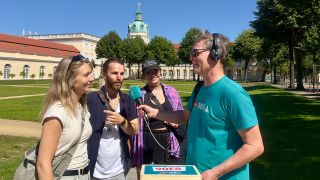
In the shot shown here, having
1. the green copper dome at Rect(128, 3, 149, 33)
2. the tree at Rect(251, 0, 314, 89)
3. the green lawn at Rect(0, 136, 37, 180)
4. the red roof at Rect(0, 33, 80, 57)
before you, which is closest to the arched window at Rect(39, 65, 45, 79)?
the red roof at Rect(0, 33, 80, 57)

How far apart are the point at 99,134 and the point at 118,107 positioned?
16.2 inches

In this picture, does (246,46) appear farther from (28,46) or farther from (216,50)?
(216,50)

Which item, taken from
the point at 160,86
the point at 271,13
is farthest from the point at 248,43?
the point at 160,86

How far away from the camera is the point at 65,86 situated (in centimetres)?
296

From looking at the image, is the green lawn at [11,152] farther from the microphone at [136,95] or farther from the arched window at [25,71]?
the arched window at [25,71]

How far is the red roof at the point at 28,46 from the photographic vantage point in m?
79.6

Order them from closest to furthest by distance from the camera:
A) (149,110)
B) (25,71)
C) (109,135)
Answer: (149,110), (109,135), (25,71)

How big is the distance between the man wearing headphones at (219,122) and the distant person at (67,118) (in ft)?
2.73

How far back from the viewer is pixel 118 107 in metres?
4.16

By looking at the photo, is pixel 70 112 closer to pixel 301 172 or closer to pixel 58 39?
pixel 301 172

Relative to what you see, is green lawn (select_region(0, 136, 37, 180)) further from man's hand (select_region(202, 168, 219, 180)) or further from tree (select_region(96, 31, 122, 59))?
tree (select_region(96, 31, 122, 59))

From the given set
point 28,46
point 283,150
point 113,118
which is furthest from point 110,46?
point 113,118

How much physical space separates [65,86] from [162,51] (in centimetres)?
9073

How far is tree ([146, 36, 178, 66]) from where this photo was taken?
305 feet
